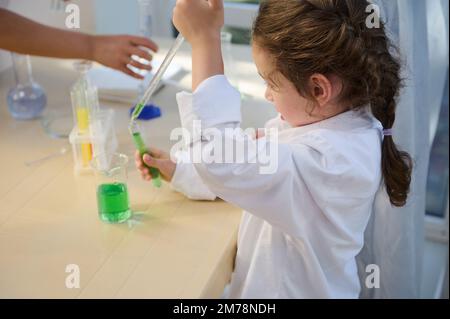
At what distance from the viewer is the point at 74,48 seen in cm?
140

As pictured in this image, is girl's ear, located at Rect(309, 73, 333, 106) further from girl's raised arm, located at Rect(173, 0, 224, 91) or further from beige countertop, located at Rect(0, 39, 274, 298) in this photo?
beige countertop, located at Rect(0, 39, 274, 298)

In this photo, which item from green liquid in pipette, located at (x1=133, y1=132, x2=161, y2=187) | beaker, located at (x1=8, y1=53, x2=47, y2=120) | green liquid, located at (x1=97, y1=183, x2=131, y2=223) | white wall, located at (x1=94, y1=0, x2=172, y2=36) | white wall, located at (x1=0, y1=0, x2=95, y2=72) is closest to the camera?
green liquid, located at (x1=97, y1=183, x2=131, y2=223)

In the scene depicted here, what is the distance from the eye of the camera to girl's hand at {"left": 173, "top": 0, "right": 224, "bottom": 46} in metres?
0.89

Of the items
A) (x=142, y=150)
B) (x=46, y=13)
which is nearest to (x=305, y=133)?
(x=142, y=150)

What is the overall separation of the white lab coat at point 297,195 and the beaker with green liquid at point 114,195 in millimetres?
118

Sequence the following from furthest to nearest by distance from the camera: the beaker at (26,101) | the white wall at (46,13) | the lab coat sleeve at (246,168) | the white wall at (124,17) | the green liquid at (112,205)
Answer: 1. the white wall at (124,17)
2. the white wall at (46,13)
3. the beaker at (26,101)
4. the green liquid at (112,205)
5. the lab coat sleeve at (246,168)

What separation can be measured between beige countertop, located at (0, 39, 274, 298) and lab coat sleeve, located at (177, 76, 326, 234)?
0.13 m

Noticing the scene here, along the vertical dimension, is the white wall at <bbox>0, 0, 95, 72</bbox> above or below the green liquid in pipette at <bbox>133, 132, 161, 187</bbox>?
above

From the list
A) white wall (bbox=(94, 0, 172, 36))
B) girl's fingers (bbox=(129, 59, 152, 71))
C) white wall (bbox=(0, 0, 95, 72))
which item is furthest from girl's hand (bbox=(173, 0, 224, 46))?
white wall (bbox=(94, 0, 172, 36))

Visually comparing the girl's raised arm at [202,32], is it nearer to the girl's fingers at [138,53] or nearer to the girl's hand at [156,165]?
the girl's hand at [156,165]

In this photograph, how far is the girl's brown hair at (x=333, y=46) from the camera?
854mm

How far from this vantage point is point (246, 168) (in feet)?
2.71

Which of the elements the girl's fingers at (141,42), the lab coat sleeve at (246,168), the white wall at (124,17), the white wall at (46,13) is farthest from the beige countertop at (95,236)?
the white wall at (124,17)
